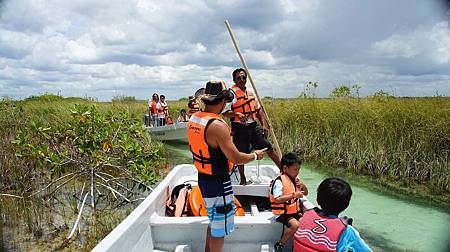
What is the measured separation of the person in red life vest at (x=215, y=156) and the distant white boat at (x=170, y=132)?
844 centimetres

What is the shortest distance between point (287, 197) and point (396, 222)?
130 inches

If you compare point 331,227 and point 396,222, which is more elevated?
point 331,227

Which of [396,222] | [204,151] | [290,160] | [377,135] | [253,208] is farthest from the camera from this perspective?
[377,135]

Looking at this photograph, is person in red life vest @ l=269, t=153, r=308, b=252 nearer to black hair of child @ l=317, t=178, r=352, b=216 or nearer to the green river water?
black hair of child @ l=317, t=178, r=352, b=216

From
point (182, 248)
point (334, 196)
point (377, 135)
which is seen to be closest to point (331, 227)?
point (334, 196)

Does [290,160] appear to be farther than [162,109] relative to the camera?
No

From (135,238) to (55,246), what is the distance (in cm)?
201

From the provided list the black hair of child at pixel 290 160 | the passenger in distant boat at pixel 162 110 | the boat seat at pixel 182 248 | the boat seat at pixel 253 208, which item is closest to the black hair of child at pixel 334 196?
the black hair of child at pixel 290 160

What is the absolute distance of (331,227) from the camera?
200 centimetres

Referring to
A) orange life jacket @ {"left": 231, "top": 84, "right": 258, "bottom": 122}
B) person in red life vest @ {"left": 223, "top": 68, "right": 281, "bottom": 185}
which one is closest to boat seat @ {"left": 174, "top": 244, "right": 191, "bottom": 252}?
person in red life vest @ {"left": 223, "top": 68, "right": 281, "bottom": 185}

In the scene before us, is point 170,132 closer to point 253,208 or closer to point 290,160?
point 253,208

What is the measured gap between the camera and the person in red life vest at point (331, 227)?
1979 millimetres

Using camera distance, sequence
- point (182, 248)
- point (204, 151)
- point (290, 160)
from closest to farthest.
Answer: point (204, 151) < point (182, 248) < point (290, 160)

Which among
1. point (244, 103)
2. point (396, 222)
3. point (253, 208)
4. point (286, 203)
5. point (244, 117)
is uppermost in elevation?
point (244, 103)
